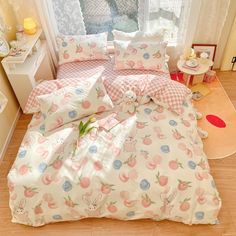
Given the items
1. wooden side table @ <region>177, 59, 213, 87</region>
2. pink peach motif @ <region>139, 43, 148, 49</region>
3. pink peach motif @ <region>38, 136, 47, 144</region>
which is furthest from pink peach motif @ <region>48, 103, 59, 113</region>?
wooden side table @ <region>177, 59, 213, 87</region>

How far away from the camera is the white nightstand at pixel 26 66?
7.73 ft

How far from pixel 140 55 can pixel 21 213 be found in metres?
1.71

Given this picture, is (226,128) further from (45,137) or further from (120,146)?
(45,137)

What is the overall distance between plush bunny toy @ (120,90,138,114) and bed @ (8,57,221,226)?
26 centimetres

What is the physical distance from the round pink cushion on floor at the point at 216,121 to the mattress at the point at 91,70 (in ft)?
1.96

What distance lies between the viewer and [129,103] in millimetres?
2107

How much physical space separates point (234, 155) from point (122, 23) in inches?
69.8

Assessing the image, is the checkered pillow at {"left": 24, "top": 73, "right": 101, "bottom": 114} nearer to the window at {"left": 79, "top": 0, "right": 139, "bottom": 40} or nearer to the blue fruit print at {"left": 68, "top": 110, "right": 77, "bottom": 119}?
the blue fruit print at {"left": 68, "top": 110, "right": 77, "bottom": 119}

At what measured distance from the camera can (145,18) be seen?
8.80 feet

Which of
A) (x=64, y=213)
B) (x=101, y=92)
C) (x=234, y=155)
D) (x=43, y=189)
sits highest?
(x=101, y=92)

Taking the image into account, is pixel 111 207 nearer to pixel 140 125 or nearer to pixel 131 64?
pixel 140 125

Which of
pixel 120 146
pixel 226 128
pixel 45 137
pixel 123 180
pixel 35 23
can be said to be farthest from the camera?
pixel 35 23

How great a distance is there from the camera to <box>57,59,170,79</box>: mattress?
8.14 feet

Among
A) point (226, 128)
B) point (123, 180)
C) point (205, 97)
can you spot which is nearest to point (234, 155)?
point (226, 128)
